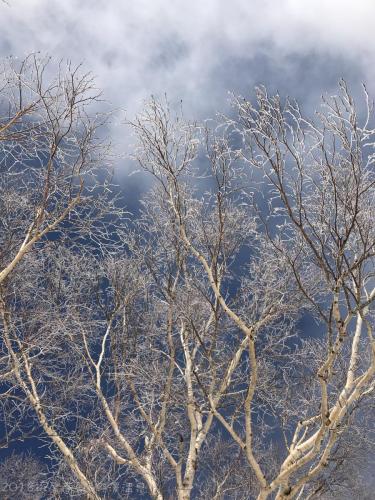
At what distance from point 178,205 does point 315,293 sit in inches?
201

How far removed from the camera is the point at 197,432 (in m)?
7.79

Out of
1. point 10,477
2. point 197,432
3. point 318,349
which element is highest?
point 318,349

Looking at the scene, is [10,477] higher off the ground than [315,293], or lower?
lower

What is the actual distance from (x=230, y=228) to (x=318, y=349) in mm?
3365

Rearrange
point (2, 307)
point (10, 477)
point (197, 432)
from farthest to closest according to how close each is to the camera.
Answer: point (10, 477), point (197, 432), point (2, 307)

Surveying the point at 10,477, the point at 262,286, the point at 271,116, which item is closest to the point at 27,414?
the point at 262,286

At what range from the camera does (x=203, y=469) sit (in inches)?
567

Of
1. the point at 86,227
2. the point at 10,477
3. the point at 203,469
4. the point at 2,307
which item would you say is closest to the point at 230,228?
the point at 86,227

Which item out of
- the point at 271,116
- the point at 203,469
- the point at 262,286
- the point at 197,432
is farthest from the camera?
the point at 203,469

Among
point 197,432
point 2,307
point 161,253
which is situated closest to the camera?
point 2,307

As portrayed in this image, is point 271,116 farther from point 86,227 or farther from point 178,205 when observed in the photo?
point 86,227

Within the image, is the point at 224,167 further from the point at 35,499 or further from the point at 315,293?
the point at 35,499

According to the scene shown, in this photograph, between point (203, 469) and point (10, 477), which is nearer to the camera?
point (203, 469)

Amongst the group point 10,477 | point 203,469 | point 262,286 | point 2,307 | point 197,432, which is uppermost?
point 262,286
